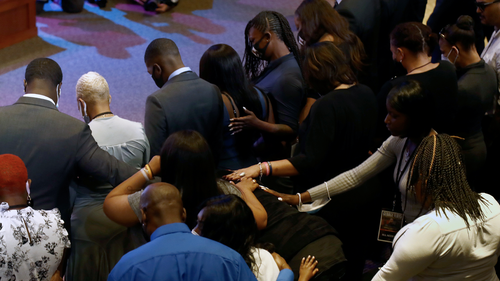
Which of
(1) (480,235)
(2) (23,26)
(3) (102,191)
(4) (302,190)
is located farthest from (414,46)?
(2) (23,26)

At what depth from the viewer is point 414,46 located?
2717 mm

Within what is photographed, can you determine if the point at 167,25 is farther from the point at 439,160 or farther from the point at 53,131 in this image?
the point at 439,160

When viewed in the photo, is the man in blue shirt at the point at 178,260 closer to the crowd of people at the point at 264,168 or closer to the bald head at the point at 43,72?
the crowd of people at the point at 264,168

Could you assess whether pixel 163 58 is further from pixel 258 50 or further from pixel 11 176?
pixel 11 176

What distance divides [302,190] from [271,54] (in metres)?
0.93

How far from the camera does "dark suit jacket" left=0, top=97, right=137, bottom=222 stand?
6.52 feet

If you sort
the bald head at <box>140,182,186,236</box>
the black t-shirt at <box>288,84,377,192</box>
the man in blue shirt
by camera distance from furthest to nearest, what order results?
the black t-shirt at <box>288,84,377,192</box>
the bald head at <box>140,182,186,236</box>
the man in blue shirt

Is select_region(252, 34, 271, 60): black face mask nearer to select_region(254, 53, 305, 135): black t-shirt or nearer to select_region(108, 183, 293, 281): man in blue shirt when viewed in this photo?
select_region(254, 53, 305, 135): black t-shirt

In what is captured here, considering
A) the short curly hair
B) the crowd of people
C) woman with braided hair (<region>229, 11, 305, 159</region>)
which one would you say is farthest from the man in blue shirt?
woman with braided hair (<region>229, 11, 305, 159</region>)

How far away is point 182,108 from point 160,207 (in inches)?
36.2

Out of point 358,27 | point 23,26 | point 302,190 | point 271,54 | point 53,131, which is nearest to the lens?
point 53,131

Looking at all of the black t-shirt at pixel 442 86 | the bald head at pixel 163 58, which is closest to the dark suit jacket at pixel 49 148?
the bald head at pixel 163 58

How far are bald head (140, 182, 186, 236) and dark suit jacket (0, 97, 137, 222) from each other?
0.63 m

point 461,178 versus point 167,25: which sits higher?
point 461,178
